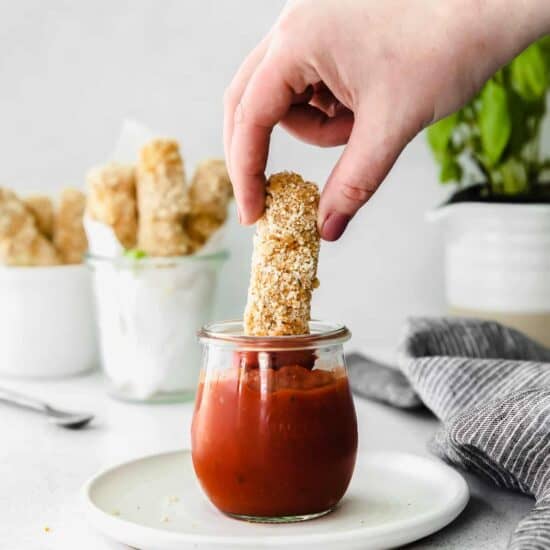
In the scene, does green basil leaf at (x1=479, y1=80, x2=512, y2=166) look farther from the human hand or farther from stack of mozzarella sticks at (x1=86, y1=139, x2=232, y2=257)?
the human hand

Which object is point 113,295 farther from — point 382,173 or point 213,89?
point 382,173

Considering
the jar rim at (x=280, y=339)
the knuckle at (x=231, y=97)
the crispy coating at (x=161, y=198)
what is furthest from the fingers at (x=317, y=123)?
the crispy coating at (x=161, y=198)

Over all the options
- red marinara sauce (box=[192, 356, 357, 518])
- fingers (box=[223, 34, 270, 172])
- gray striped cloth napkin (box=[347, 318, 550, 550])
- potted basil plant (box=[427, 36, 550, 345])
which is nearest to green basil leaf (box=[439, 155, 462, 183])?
potted basil plant (box=[427, 36, 550, 345])

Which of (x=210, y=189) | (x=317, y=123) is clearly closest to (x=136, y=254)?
(x=210, y=189)

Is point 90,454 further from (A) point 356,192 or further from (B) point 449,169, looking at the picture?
(B) point 449,169

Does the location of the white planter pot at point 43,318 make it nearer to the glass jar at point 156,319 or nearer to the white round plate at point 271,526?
the glass jar at point 156,319

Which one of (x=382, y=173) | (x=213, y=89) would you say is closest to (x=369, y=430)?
(x=382, y=173)
